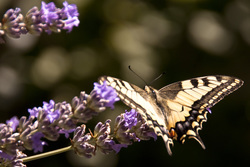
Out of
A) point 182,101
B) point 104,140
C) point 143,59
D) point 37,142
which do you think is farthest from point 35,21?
point 143,59

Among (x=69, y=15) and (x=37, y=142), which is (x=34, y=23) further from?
(x=37, y=142)

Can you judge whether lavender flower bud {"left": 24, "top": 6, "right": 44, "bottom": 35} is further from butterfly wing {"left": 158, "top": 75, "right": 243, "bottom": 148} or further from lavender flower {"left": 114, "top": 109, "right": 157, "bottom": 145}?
butterfly wing {"left": 158, "top": 75, "right": 243, "bottom": 148}

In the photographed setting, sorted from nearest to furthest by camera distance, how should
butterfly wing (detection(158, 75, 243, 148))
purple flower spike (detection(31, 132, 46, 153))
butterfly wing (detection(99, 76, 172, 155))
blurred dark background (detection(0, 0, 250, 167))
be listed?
purple flower spike (detection(31, 132, 46, 153))
butterfly wing (detection(99, 76, 172, 155))
butterfly wing (detection(158, 75, 243, 148))
blurred dark background (detection(0, 0, 250, 167))

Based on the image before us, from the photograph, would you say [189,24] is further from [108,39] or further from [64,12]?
[64,12]

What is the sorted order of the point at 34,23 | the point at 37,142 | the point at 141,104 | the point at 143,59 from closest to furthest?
1. the point at 37,142
2. the point at 34,23
3. the point at 141,104
4. the point at 143,59

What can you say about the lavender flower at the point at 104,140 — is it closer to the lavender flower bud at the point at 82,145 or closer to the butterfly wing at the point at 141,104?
the lavender flower bud at the point at 82,145

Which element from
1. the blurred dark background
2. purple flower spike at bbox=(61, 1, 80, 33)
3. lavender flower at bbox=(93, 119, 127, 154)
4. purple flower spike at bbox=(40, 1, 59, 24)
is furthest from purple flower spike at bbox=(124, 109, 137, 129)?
the blurred dark background
